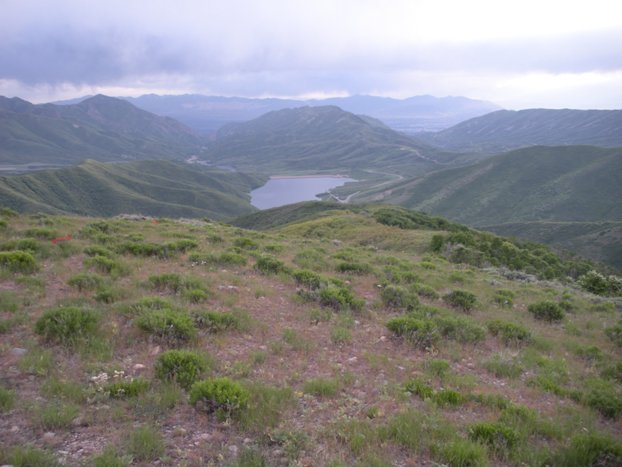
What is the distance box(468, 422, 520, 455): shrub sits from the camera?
5992 millimetres

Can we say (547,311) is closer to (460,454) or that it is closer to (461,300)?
(461,300)

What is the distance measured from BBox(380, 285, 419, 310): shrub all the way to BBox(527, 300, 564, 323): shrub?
15.8 ft

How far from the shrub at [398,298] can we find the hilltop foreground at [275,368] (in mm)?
49

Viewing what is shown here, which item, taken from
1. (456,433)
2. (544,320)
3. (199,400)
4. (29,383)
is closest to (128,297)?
(29,383)

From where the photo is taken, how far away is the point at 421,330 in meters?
10.1

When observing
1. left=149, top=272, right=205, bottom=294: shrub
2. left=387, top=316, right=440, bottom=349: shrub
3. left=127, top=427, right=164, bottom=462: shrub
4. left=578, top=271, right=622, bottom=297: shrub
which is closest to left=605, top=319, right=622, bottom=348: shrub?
left=387, top=316, right=440, bottom=349: shrub

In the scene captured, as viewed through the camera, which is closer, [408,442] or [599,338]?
[408,442]

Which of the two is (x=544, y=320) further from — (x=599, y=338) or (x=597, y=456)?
(x=597, y=456)

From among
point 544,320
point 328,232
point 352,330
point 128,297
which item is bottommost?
point 328,232

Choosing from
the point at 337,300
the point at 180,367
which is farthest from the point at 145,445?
the point at 337,300

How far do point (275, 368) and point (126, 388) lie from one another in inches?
106

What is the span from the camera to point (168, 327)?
8.45 metres

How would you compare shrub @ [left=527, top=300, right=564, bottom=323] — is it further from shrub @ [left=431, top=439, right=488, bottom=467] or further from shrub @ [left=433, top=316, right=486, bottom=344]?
shrub @ [left=431, top=439, right=488, bottom=467]

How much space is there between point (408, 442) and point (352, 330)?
4544 millimetres
